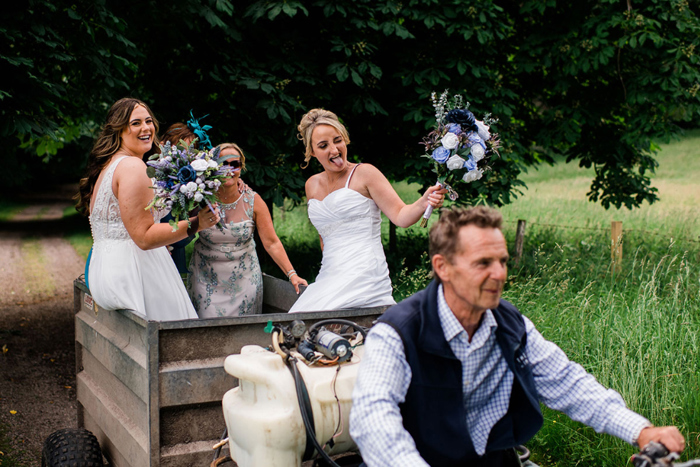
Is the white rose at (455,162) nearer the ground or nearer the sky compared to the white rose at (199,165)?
nearer the sky

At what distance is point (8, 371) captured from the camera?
674 cm

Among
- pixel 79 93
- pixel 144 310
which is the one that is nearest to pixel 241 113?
pixel 79 93

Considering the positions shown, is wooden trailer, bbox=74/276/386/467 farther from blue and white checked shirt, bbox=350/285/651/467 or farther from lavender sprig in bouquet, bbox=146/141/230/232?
blue and white checked shirt, bbox=350/285/651/467

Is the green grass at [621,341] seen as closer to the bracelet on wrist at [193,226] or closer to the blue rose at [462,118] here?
the blue rose at [462,118]

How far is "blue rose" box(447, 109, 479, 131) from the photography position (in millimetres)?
3076

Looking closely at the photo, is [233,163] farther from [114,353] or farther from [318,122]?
[114,353]

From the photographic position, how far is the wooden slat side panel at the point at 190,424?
290 centimetres

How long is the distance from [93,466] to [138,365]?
80 centimetres

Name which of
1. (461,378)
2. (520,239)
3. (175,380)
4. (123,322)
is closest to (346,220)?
(123,322)

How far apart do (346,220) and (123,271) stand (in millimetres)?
1358

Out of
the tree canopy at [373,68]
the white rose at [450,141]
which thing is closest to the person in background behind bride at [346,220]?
the white rose at [450,141]

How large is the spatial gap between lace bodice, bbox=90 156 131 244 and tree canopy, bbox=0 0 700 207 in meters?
3.06

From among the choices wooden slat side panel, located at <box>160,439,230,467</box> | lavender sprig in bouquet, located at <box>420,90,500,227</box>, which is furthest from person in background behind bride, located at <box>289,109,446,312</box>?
wooden slat side panel, located at <box>160,439,230,467</box>

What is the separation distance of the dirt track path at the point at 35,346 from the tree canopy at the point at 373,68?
222 centimetres
